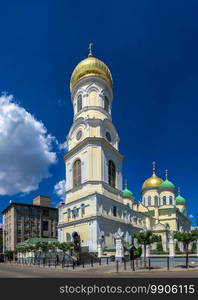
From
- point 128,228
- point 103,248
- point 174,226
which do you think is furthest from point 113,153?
point 174,226

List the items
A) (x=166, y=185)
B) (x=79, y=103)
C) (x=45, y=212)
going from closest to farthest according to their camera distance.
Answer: (x=79, y=103) < (x=166, y=185) < (x=45, y=212)

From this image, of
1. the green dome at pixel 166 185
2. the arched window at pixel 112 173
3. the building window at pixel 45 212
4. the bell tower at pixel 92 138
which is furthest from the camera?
the building window at pixel 45 212

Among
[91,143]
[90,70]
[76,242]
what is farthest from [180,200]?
[90,70]

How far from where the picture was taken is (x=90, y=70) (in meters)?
58.2

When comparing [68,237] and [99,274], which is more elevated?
[99,274]

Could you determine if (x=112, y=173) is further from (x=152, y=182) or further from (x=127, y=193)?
(x=152, y=182)

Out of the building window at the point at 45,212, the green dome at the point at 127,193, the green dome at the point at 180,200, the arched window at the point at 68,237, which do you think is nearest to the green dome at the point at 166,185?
the green dome at the point at 127,193

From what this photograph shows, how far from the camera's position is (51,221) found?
98750 mm

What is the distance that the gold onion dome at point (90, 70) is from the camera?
58281 mm

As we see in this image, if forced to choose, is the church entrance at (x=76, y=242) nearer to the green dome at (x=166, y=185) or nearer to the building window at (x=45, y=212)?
the green dome at (x=166, y=185)

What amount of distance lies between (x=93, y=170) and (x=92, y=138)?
18.0 feet

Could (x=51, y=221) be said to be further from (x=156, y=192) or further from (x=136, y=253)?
(x=136, y=253)

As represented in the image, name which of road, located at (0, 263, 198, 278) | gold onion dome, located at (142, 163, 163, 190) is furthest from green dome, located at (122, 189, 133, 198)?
road, located at (0, 263, 198, 278)

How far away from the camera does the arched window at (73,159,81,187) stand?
54031 millimetres
